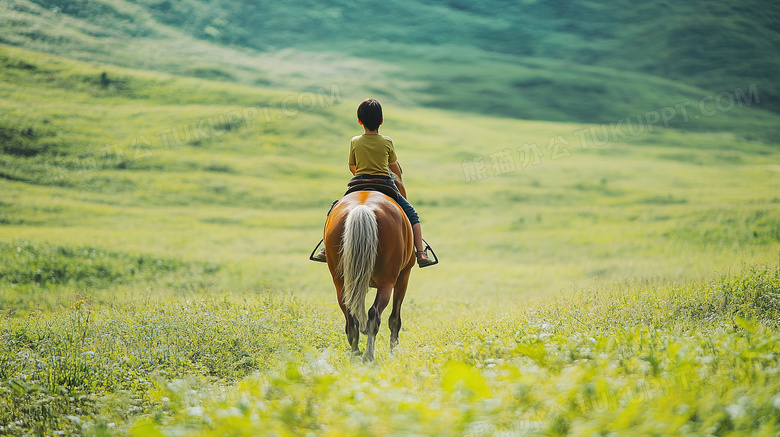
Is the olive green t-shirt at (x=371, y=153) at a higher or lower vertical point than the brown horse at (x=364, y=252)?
higher

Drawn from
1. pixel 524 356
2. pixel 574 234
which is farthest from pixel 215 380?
pixel 574 234

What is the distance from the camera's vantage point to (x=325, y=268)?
2372cm

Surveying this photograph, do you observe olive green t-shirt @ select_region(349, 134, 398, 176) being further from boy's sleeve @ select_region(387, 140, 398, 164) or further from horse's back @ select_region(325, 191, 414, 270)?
horse's back @ select_region(325, 191, 414, 270)

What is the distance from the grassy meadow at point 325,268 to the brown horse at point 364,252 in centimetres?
75

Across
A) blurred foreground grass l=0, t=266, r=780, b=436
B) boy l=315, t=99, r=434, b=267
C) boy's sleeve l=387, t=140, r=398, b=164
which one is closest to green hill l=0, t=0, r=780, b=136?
boy's sleeve l=387, t=140, r=398, b=164

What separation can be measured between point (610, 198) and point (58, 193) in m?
35.5

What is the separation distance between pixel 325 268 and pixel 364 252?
53.8ft

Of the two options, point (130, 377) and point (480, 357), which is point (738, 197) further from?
point (130, 377)

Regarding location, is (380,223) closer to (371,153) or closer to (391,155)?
(371,153)

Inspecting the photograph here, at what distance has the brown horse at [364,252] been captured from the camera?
762 centimetres

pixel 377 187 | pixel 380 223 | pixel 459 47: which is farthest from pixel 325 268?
pixel 459 47

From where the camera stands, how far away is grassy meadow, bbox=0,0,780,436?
4.62m

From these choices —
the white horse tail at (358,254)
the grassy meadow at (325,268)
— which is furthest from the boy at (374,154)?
the grassy meadow at (325,268)

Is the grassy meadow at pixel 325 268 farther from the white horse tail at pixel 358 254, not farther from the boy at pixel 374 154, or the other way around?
the boy at pixel 374 154
